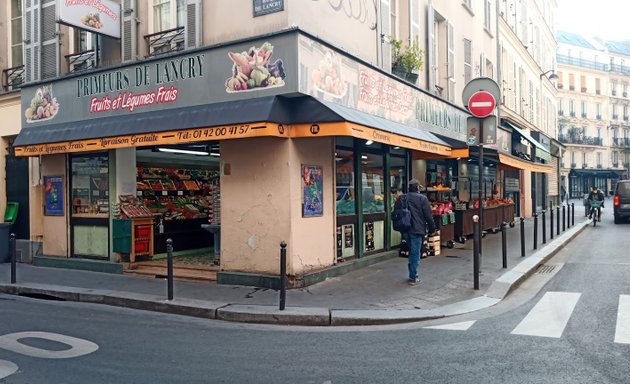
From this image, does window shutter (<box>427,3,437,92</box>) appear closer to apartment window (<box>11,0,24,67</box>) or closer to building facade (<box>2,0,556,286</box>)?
building facade (<box>2,0,556,286</box>)

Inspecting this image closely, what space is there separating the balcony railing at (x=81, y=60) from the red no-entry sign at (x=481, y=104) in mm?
7690

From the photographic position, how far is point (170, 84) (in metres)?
9.17

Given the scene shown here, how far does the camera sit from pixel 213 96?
28.3ft

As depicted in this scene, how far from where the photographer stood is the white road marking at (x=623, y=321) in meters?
5.34

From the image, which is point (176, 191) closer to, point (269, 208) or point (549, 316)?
point (269, 208)

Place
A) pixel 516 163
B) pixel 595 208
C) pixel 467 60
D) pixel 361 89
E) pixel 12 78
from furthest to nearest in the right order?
pixel 595 208 → pixel 467 60 → pixel 516 163 → pixel 12 78 → pixel 361 89

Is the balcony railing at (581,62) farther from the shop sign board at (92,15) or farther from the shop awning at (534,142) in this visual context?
the shop sign board at (92,15)

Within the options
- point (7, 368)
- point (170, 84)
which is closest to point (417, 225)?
point (170, 84)

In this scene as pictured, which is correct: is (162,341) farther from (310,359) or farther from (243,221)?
(243,221)

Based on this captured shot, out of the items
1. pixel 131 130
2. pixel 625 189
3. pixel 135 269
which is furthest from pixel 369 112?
pixel 625 189

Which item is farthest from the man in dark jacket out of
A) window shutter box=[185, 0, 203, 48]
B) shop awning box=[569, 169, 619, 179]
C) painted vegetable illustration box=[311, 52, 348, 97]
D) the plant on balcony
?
shop awning box=[569, 169, 619, 179]

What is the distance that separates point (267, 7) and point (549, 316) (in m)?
6.06

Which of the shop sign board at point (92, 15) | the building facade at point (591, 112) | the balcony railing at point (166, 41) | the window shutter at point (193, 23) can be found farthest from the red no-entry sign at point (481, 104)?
the building facade at point (591, 112)

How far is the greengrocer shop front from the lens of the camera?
26.3 feet
